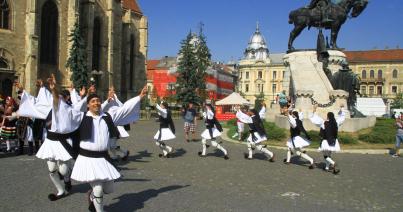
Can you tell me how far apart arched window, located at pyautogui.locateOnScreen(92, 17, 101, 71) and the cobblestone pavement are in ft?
114

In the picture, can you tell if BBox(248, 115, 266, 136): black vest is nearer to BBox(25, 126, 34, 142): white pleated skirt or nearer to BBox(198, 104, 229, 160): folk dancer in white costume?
BBox(198, 104, 229, 160): folk dancer in white costume

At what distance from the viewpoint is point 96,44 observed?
1852 inches

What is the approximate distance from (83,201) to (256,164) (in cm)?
666

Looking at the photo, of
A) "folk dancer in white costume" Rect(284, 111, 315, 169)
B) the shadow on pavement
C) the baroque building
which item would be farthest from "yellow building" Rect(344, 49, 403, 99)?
the shadow on pavement

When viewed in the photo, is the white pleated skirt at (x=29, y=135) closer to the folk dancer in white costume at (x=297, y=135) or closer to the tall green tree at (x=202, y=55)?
the folk dancer in white costume at (x=297, y=135)

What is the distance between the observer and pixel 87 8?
43688 millimetres

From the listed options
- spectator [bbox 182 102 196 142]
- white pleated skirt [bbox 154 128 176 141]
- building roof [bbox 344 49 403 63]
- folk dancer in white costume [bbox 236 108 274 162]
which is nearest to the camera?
folk dancer in white costume [bbox 236 108 274 162]

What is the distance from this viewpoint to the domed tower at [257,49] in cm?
12344

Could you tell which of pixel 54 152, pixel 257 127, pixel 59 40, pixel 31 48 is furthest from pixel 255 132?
pixel 59 40

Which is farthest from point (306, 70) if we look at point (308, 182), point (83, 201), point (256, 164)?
point (83, 201)

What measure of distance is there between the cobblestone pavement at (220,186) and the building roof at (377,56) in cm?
9545

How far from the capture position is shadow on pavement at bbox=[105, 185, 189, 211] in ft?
23.6

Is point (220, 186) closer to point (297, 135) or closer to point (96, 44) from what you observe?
point (297, 135)

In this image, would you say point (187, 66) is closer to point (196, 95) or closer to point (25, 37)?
point (196, 95)
